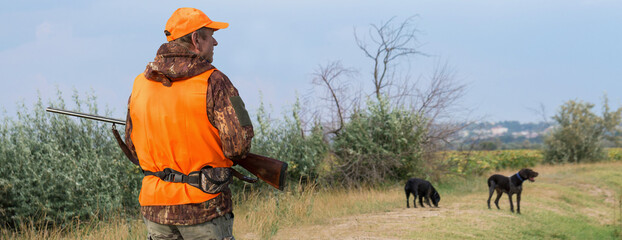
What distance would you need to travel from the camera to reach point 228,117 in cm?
333

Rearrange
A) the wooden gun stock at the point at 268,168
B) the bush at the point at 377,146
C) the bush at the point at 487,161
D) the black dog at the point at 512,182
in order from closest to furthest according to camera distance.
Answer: the wooden gun stock at the point at 268,168 → the black dog at the point at 512,182 → the bush at the point at 377,146 → the bush at the point at 487,161

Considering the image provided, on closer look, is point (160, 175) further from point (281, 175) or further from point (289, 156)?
point (289, 156)

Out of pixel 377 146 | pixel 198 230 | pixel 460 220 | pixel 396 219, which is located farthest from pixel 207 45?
pixel 377 146

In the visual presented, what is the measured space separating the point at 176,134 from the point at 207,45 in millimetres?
634

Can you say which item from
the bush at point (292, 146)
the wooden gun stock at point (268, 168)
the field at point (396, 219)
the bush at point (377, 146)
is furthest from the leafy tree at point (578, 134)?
the wooden gun stock at point (268, 168)

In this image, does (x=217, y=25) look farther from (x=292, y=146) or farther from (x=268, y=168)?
(x=292, y=146)

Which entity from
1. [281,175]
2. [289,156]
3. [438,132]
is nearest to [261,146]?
[289,156]

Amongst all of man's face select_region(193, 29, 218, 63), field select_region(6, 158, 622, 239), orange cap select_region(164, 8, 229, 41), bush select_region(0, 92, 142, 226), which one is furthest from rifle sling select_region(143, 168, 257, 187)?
bush select_region(0, 92, 142, 226)

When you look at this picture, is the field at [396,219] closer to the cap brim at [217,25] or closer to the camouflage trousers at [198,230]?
the camouflage trousers at [198,230]

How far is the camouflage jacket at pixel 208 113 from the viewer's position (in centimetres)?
334

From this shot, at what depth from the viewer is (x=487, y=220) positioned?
10219 millimetres

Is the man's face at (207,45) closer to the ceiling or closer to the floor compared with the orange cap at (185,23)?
closer to the floor

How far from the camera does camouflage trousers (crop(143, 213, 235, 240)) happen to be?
11.5ft

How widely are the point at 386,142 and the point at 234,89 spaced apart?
13.4 meters
